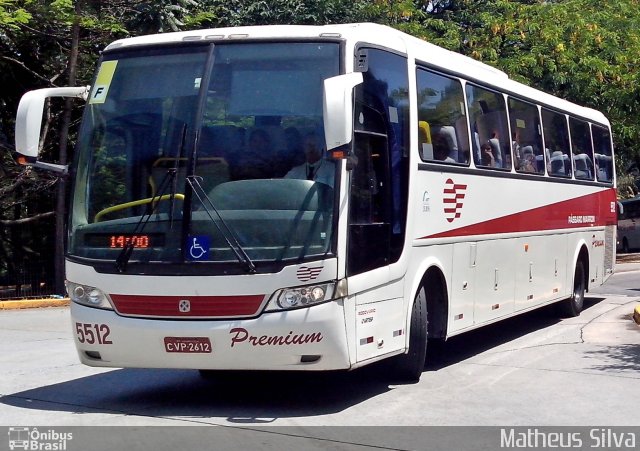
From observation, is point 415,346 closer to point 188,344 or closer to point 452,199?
point 452,199

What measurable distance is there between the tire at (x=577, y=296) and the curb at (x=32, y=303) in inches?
399

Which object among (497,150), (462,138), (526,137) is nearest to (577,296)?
(526,137)

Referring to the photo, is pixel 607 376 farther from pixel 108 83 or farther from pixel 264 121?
pixel 108 83

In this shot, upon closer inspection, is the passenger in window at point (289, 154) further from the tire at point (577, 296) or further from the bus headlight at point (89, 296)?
the tire at point (577, 296)

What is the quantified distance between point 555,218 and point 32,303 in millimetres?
10887

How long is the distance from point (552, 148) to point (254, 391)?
6.98 metres

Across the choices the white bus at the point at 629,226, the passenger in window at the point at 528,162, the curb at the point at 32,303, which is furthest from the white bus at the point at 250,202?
the white bus at the point at 629,226

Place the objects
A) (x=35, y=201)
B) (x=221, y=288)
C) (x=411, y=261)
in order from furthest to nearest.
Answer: (x=35, y=201) < (x=411, y=261) < (x=221, y=288)

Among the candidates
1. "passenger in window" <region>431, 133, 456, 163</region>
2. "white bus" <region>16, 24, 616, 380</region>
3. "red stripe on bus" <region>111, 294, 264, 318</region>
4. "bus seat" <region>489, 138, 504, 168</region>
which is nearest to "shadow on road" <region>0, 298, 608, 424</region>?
"white bus" <region>16, 24, 616, 380</region>

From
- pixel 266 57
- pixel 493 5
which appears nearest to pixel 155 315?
pixel 266 57

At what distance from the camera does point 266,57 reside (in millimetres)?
8516

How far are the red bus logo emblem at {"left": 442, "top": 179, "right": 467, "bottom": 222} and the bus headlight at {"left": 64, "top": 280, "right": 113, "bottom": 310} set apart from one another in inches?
153

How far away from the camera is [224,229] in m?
8.07

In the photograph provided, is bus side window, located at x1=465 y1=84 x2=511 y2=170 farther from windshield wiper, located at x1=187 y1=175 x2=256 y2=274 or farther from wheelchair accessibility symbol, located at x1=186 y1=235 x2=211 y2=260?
wheelchair accessibility symbol, located at x1=186 y1=235 x2=211 y2=260
